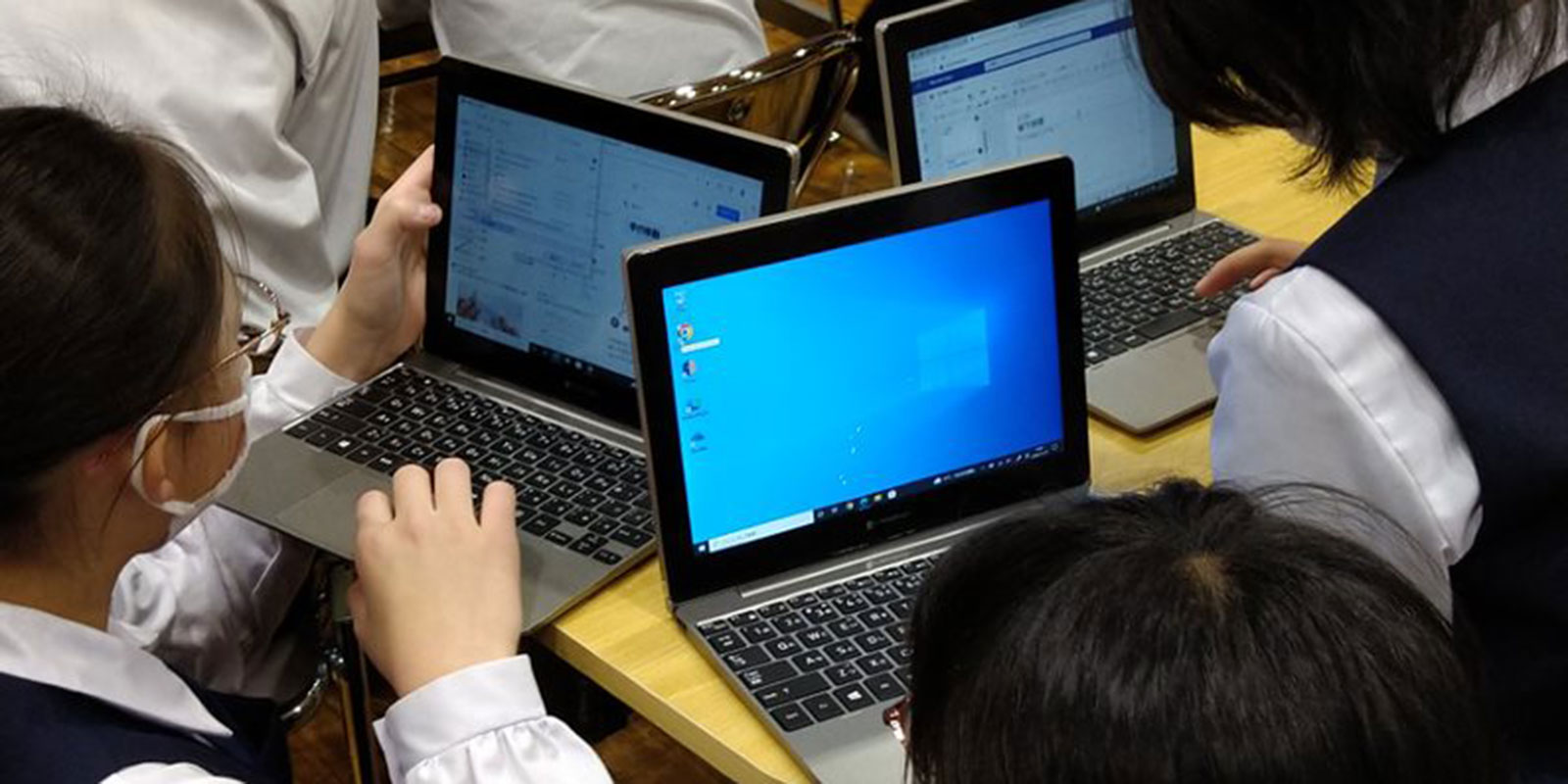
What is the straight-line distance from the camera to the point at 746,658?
152 centimetres

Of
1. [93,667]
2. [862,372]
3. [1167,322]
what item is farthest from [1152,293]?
A: [93,667]

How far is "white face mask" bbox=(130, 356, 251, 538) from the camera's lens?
1337mm

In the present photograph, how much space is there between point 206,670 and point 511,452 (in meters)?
0.32

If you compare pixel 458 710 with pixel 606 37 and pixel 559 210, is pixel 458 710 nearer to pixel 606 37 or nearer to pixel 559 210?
pixel 559 210

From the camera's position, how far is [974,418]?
1646 mm

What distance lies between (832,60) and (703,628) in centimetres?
108

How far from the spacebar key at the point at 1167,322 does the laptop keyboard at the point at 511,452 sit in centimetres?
53

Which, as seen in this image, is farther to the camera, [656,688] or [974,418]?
[974,418]

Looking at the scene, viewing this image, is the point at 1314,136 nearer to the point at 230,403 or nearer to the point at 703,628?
the point at 703,628

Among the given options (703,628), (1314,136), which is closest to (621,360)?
(703,628)

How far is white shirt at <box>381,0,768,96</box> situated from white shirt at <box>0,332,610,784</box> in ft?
3.60

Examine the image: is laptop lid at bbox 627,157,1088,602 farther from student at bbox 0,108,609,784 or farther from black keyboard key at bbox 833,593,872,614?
student at bbox 0,108,609,784

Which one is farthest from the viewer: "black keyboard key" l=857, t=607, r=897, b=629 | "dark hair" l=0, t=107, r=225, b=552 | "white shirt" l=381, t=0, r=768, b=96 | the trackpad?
"white shirt" l=381, t=0, r=768, b=96

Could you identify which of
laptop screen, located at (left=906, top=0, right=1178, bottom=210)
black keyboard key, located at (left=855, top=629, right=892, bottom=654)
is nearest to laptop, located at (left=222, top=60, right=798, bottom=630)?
black keyboard key, located at (left=855, top=629, right=892, bottom=654)
